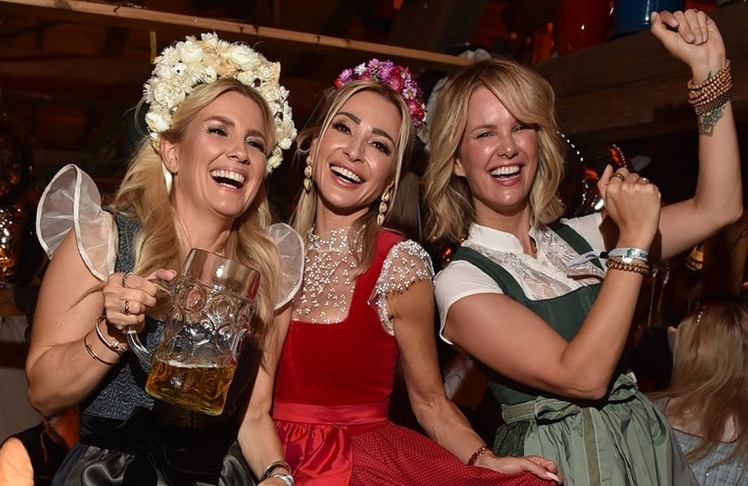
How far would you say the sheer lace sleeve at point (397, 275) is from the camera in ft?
8.02

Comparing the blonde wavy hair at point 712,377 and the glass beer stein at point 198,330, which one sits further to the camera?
the blonde wavy hair at point 712,377

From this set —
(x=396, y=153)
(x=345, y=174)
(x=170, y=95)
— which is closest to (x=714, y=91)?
(x=396, y=153)

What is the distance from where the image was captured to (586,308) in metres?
2.34

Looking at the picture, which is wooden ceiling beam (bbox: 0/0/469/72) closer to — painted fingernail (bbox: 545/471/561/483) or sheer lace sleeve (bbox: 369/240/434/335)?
sheer lace sleeve (bbox: 369/240/434/335)

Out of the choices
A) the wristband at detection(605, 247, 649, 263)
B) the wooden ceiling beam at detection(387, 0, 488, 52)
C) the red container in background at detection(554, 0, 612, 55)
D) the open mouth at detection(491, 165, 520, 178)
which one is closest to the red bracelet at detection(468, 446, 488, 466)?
the wristband at detection(605, 247, 649, 263)

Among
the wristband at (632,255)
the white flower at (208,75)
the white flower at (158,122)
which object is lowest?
the wristband at (632,255)

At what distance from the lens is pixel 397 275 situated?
8.07 feet

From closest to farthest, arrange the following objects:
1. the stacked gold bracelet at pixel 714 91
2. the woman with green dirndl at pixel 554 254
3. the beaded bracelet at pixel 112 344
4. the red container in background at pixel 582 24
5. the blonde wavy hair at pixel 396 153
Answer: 1. the beaded bracelet at pixel 112 344
2. the woman with green dirndl at pixel 554 254
3. the stacked gold bracelet at pixel 714 91
4. the blonde wavy hair at pixel 396 153
5. the red container in background at pixel 582 24

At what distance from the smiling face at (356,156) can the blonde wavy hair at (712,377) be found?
135 cm

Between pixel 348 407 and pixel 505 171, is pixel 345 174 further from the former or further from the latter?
pixel 348 407

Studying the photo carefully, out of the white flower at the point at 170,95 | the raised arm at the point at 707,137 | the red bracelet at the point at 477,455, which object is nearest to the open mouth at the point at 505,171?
the raised arm at the point at 707,137

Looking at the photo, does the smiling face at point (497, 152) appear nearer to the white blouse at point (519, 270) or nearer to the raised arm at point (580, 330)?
the white blouse at point (519, 270)

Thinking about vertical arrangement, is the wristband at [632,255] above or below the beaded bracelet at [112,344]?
above

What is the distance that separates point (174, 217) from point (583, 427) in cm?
111
